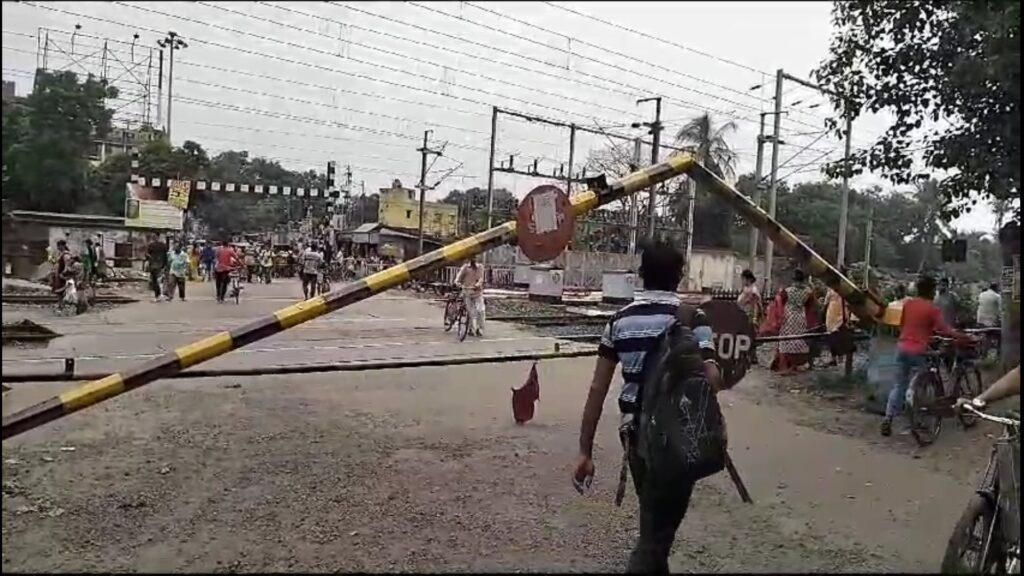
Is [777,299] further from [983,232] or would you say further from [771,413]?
[983,232]

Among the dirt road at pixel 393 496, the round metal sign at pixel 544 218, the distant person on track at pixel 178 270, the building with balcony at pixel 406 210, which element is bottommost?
the dirt road at pixel 393 496

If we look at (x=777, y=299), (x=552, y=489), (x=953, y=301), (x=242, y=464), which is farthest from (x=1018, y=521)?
(x=777, y=299)

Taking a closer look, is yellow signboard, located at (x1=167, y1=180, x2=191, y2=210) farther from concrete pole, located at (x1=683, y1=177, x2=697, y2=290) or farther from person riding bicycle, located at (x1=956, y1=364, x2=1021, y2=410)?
person riding bicycle, located at (x1=956, y1=364, x2=1021, y2=410)

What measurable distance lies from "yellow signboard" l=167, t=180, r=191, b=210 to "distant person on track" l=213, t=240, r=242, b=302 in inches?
234

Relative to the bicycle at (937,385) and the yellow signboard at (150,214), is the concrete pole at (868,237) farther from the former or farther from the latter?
the yellow signboard at (150,214)

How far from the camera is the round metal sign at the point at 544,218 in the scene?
3773mm

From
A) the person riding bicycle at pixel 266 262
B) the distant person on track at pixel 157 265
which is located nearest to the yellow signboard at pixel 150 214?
the distant person on track at pixel 157 265

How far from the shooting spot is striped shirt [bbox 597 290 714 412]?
285cm

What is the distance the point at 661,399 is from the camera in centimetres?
270

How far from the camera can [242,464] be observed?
4770 millimetres

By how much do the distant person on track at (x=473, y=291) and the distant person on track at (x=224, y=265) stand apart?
17.3 ft

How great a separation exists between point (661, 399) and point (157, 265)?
15.2 meters

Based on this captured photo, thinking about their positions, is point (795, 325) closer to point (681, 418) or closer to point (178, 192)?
point (178, 192)

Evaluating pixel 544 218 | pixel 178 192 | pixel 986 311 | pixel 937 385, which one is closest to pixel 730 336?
pixel 544 218
